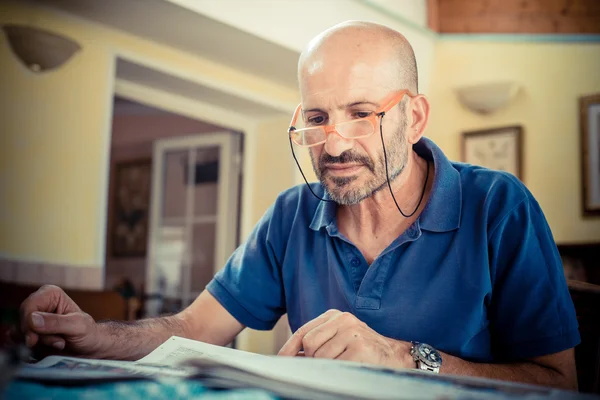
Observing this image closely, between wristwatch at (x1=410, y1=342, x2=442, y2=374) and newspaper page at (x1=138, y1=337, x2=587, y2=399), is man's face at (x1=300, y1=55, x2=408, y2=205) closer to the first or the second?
wristwatch at (x1=410, y1=342, x2=442, y2=374)

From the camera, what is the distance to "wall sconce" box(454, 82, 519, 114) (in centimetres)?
452

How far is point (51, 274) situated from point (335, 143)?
259 centimetres

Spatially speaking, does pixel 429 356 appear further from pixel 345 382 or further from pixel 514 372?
pixel 345 382

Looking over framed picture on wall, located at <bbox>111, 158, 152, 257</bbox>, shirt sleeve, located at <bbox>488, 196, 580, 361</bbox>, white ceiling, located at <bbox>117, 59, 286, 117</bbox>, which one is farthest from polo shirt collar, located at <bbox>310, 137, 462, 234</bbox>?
framed picture on wall, located at <bbox>111, 158, 152, 257</bbox>

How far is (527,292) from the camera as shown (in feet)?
3.90

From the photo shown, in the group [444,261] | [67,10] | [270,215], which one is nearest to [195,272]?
[67,10]

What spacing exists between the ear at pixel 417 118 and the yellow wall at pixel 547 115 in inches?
123

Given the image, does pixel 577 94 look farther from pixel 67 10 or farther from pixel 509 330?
pixel 509 330

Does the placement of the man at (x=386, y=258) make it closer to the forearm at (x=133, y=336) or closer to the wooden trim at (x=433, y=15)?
the forearm at (x=133, y=336)

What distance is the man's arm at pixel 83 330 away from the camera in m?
1.10

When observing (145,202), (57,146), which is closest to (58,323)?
(57,146)

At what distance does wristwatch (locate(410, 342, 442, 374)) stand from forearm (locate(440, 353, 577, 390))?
0.9 inches

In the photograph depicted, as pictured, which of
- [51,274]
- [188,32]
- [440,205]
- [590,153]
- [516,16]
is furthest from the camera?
[516,16]

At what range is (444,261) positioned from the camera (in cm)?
132
